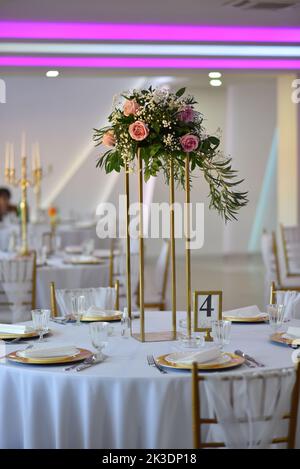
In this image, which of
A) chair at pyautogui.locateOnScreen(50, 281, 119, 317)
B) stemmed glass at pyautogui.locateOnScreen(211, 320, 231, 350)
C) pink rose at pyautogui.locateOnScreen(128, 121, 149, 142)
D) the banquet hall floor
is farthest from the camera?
the banquet hall floor

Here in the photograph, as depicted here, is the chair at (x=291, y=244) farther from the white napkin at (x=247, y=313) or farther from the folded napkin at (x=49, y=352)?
the folded napkin at (x=49, y=352)

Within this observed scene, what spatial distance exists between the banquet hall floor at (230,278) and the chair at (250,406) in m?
4.97

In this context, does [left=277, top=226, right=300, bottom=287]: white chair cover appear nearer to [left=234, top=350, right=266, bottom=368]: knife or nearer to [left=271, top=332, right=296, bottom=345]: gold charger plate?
[left=271, top=332, right=296, bottom=345]: gold charger plate

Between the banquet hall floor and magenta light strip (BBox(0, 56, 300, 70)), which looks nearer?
magenta light strip (BBox(0, 56, 300, 70))

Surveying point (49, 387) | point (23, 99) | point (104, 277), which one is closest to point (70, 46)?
point (104, 277)

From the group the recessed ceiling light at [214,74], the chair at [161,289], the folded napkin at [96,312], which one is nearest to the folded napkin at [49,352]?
the folded napkin at [96,312]

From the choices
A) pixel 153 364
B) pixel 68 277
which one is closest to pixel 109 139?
pixel 153 364

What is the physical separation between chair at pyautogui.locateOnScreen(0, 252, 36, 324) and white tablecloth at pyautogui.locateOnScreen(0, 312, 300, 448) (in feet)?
9.12

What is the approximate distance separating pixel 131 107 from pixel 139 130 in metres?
0.13

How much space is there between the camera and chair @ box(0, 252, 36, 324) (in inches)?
233

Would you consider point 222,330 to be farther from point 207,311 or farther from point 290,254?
A: point 290,254

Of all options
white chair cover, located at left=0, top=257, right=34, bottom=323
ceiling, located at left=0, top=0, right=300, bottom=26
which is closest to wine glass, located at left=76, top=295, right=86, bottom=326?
white chair cover, located at left=0, top=257, right=34, bottom=323

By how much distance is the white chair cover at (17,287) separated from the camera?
19.4ft

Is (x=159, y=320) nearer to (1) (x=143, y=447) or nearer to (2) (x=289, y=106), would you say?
(1) (x=143, y=447)
